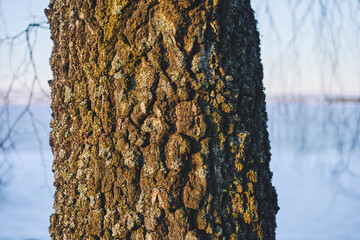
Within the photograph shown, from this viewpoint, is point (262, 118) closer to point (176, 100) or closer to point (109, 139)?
point (176, 100)

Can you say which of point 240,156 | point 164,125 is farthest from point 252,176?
point 164,125

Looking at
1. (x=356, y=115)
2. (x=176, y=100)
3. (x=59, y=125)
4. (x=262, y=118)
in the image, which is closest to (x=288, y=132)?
(x=356, y=115)

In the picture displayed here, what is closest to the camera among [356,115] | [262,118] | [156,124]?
[156,124]

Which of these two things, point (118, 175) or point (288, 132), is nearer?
point (118, 175)

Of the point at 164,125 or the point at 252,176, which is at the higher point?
the point at 164,125

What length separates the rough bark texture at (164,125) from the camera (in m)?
0.87

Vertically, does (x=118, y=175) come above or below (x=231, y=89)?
below

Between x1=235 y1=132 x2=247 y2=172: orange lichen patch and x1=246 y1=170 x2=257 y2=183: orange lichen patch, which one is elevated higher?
x1=235 y1=132 x2=247 y2=172: orange lichen patch

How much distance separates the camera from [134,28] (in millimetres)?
901

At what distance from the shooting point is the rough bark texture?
0.87m

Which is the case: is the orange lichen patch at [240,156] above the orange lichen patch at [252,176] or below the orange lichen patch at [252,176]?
above

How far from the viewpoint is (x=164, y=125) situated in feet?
2.86

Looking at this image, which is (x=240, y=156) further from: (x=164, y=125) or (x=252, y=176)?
(x=164, y=125)

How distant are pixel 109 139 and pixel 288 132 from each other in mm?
1102
